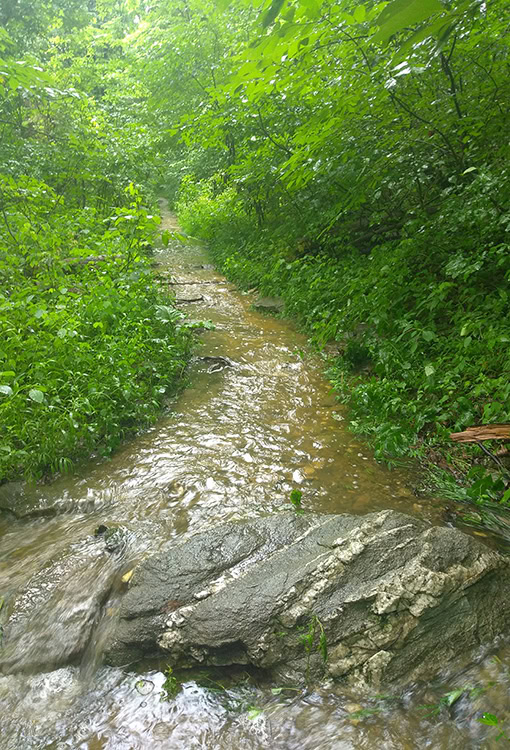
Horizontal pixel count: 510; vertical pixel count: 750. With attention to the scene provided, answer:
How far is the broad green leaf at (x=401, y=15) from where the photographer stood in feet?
3.74

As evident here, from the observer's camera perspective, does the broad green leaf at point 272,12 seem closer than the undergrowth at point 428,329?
Yes

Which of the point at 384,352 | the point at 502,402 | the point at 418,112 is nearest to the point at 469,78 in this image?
the point at 418,112

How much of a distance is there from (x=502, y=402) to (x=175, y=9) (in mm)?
17910

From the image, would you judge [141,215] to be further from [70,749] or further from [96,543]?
[70,749]

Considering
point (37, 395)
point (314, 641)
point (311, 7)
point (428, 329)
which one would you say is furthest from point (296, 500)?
point (311, 7)

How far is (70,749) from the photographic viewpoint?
6.77ft

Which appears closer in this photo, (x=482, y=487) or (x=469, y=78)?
(x=482, y=487)

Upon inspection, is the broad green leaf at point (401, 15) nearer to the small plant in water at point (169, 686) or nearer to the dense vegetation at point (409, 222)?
the dense vegetation at point (409, 222)

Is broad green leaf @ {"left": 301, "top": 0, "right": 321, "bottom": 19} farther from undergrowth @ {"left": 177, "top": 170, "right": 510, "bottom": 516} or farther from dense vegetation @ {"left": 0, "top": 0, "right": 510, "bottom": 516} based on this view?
undergrowth @ {"left": 177, "top": 170, "right": 510, "bottom": 516}

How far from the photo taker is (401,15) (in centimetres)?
117

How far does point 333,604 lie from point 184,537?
4.24 feet

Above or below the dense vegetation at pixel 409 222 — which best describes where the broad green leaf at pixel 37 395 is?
below

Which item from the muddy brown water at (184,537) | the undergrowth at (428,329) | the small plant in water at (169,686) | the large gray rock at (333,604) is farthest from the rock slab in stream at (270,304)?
the small plant in water at (169,686)

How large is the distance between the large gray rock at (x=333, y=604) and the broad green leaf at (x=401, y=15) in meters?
2.46
